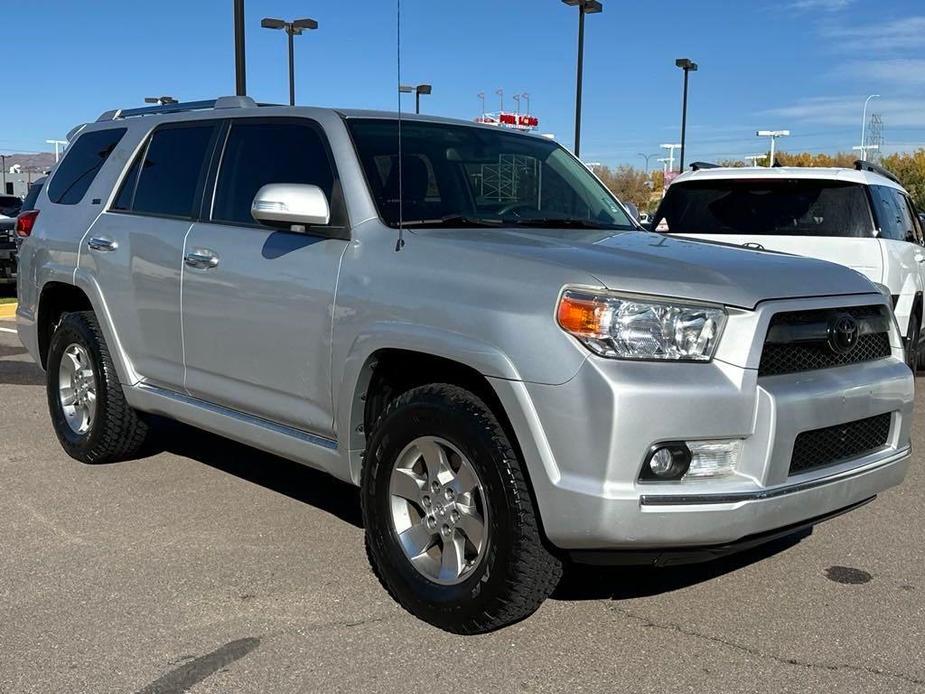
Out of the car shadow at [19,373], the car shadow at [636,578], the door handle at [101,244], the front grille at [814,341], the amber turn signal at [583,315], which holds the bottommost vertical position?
the car shadow at [19,373]

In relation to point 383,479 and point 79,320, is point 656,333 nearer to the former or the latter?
point 383,479

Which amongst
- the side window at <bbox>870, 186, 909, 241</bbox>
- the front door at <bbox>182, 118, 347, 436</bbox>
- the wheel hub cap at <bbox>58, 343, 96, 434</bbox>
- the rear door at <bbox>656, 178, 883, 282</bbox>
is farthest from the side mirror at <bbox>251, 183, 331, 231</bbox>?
the side window at <bbox>870, 186, 909, 241</bbox>

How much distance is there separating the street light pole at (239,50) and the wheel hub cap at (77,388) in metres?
8.93

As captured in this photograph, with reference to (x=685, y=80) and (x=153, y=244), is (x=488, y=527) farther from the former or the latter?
A: (x=685, y=80)

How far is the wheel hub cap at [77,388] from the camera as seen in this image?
5691 mm

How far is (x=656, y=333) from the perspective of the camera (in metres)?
3.18

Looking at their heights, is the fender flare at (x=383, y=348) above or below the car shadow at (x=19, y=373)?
above

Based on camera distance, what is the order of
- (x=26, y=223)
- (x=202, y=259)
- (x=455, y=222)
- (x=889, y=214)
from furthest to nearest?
1. (x=889, y=214)
2. (x=26, y=223)
3. (x=202, y=259)
4. (x=455, y=222)

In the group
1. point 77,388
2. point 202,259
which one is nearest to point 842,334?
→ point 202,259

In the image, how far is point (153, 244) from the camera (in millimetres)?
5016

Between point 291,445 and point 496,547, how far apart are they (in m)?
1.27

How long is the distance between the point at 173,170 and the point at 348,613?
103 inches

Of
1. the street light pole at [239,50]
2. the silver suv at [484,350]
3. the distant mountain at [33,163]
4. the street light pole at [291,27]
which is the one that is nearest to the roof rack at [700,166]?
the silver suv at [484,350]

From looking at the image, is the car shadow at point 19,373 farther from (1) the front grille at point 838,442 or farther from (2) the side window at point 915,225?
(2) the side window at point 915,225
